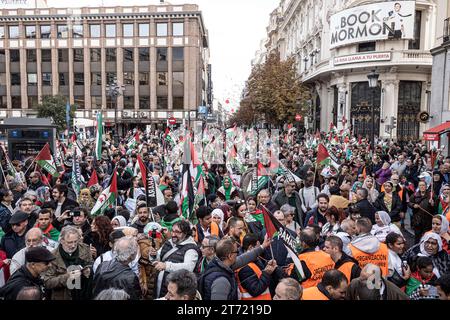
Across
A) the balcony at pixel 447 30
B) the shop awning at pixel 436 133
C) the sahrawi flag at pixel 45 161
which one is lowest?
the sahrawi flag at pixel 45 161

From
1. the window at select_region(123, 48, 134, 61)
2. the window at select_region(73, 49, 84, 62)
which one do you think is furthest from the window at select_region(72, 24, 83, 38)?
the window at select_region(123, 48, 134, 61)

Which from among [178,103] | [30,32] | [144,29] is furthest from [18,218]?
[30,32]

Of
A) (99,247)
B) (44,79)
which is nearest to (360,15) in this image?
(99,247)

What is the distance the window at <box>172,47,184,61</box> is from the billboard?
79.7 ft

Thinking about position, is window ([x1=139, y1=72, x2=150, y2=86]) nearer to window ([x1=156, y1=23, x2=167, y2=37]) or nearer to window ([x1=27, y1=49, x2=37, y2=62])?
window ([x1=156, y1=23, x2=167, y2=37])

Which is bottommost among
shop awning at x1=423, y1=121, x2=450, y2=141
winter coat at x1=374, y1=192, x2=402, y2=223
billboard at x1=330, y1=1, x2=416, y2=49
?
winter coat at x1=374, y1=192, x2=402, y2=223

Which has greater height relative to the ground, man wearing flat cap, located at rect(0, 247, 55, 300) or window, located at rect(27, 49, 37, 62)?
window, located at rect(27, 49, 37, 62)

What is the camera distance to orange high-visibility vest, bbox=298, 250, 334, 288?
410 centimetres

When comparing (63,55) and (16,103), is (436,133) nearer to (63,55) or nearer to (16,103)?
(63,55)

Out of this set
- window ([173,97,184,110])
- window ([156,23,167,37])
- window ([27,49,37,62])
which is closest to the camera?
window ([156,23,167,37])

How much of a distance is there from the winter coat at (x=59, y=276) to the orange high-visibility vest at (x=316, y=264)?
2201mm

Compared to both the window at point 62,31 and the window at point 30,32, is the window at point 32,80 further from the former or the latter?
the window at point 62,31

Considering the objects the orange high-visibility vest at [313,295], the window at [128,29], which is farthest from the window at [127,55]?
the orange high-visibility vest at [313,295]

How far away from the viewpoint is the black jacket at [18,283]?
11.3ft
